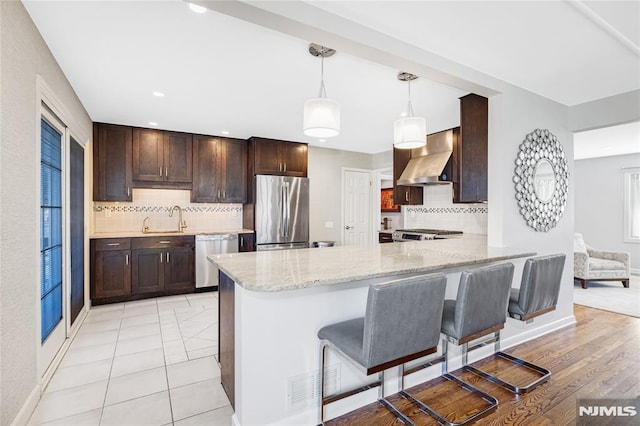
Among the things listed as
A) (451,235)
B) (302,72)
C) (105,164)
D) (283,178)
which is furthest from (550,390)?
(105,164)

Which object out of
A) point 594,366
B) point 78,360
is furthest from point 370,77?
point 78,360

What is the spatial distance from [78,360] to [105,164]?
9.07 ft

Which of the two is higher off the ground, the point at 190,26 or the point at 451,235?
the point at 190,26

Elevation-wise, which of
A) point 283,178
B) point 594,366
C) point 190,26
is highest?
point 190,26

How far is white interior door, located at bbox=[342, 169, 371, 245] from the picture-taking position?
20.8 ft

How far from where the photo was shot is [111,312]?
3.83m

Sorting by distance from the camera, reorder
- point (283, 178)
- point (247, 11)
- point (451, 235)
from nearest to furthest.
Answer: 1. point (247, 11)
2. point (451, 235)
3. point (283, 178)

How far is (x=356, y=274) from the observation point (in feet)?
5.51

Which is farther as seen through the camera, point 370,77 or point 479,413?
point 370,77

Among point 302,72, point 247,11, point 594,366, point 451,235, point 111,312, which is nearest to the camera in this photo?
point 247,11

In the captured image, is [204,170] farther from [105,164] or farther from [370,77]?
[370,77]

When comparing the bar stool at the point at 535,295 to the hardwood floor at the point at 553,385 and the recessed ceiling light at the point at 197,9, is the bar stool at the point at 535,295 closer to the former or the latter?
the hardwood floor at the point at 553,385

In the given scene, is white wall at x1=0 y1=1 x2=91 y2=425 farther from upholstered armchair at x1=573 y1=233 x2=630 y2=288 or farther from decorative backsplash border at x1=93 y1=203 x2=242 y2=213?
upholstered armchair at x1=573 y1=233 x2=630 y2=288

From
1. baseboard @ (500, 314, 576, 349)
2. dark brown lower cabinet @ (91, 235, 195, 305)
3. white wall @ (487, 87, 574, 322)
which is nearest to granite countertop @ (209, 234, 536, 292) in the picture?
white wall @ (487, 87, 574, 322)
